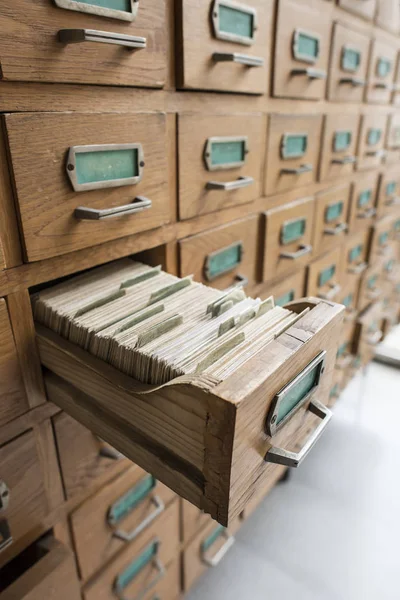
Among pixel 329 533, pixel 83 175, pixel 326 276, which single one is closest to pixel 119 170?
pixel 83 175

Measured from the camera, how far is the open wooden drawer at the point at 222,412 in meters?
0.37

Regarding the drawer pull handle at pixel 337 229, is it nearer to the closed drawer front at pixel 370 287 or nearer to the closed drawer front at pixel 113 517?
the closed drawer front at pixel 370 287

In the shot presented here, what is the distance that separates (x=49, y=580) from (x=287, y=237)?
83 cm

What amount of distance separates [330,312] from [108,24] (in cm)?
43

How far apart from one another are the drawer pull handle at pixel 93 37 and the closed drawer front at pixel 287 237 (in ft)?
1.71

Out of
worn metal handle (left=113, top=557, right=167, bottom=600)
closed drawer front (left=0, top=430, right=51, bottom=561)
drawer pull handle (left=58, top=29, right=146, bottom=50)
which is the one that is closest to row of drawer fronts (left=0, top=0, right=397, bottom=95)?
drawer pull handle (left=58, top=29, right=146, bottom=50)

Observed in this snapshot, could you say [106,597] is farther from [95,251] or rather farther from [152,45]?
[152,45]

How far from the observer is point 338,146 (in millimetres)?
1232

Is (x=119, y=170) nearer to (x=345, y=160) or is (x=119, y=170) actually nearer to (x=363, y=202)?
(x=345, y=160)

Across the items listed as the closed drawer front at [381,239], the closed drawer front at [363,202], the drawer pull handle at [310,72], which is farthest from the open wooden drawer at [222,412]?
the closed drawer front at [381,239]

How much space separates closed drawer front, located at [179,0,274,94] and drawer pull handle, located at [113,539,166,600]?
35.9 inches

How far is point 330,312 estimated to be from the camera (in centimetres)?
49

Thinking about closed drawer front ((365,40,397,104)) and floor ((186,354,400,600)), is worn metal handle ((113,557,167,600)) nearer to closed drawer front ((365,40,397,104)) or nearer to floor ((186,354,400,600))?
floor ((186,354,400,600))

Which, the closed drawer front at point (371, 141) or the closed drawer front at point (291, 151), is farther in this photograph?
the closed drawer front at point (371, 141)
